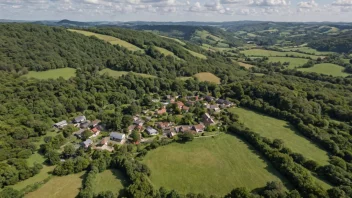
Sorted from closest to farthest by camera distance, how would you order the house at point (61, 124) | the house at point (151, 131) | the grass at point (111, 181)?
the grass at point (111, 181) → the house at point (151, 131) → the house at point (61, 124)

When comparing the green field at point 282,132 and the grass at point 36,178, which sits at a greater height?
the grass at point 36,178

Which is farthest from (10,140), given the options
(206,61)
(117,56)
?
(206,61)

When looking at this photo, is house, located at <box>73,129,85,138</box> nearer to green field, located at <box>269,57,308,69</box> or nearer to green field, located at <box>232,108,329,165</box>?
green field, located at <box>232,108,329,165</box>

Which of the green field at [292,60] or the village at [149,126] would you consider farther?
the green field at [292,60]

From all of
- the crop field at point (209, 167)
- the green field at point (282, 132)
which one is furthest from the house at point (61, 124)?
the green field at point (282, 132)

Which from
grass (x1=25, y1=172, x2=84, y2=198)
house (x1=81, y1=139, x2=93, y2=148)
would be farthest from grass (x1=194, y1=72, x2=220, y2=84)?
grass (x1=25, y1=172, x2=84, y2=198)

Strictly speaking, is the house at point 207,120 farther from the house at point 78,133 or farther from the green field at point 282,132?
the house at point 78,133

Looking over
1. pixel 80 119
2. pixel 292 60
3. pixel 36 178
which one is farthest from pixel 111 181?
pixel 292 60

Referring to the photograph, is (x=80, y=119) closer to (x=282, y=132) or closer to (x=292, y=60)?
(x=282, y=132)
